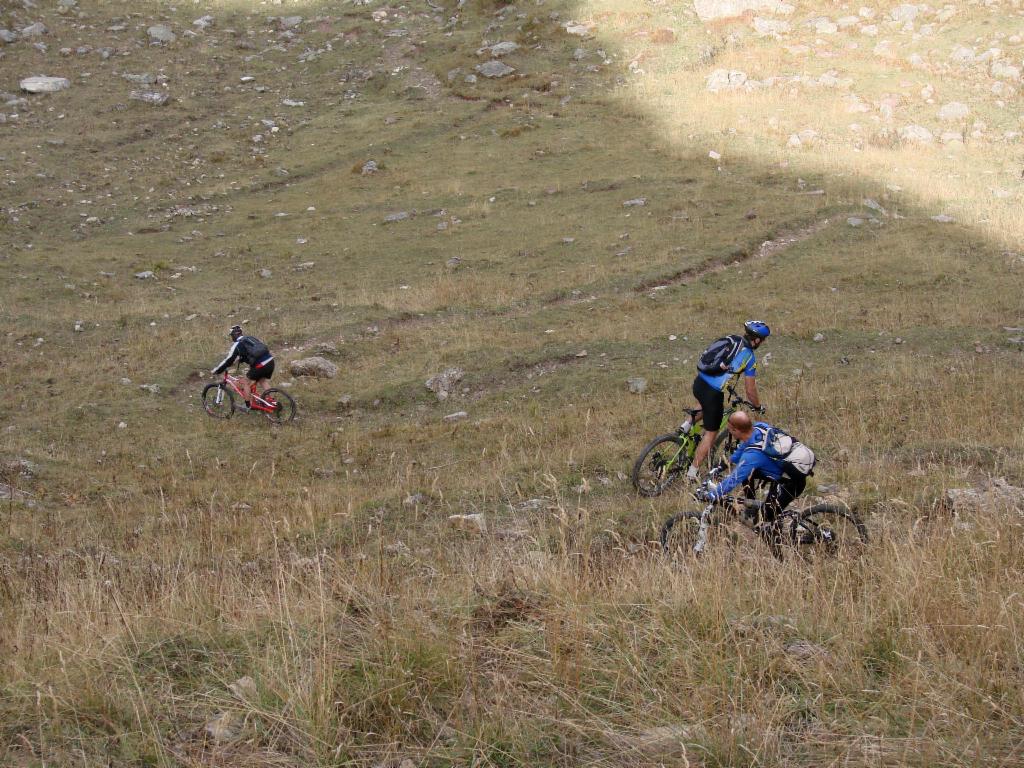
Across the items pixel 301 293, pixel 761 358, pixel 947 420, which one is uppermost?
pixel 947 420

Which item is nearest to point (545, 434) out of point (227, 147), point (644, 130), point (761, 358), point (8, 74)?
point (761, 358)

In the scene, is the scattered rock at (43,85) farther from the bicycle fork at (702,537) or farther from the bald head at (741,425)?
the bicycle fork at (702,537)

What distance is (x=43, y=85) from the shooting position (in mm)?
37344

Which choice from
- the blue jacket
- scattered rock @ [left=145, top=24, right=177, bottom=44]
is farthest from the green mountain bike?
scattered rock @ [left=145, top=24, right=177, bottom=44]

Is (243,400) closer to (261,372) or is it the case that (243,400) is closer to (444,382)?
(261,372)

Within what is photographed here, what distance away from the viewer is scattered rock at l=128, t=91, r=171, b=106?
1481 inches

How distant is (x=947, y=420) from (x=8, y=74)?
42.7 m

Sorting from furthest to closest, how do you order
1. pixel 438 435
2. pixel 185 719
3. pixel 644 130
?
1. pixel 644 130
2. pixel 438 435
3. pixel 185 719

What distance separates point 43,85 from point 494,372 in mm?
32952

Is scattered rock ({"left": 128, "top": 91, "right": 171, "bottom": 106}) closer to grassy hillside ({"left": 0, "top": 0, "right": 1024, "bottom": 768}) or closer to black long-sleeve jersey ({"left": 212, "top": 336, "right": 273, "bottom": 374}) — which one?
grassy hillside ({"left": 0, "top": 0, "right": 1024, "bottom": 768})

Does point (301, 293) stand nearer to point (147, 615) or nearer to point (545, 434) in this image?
point (545, 434)

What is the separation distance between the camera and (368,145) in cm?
3362

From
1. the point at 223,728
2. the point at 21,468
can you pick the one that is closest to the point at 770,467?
the point at 223,728

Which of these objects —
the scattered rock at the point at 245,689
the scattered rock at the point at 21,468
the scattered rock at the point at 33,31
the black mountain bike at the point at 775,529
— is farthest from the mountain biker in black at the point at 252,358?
the scattered rock at the point at 33,31
